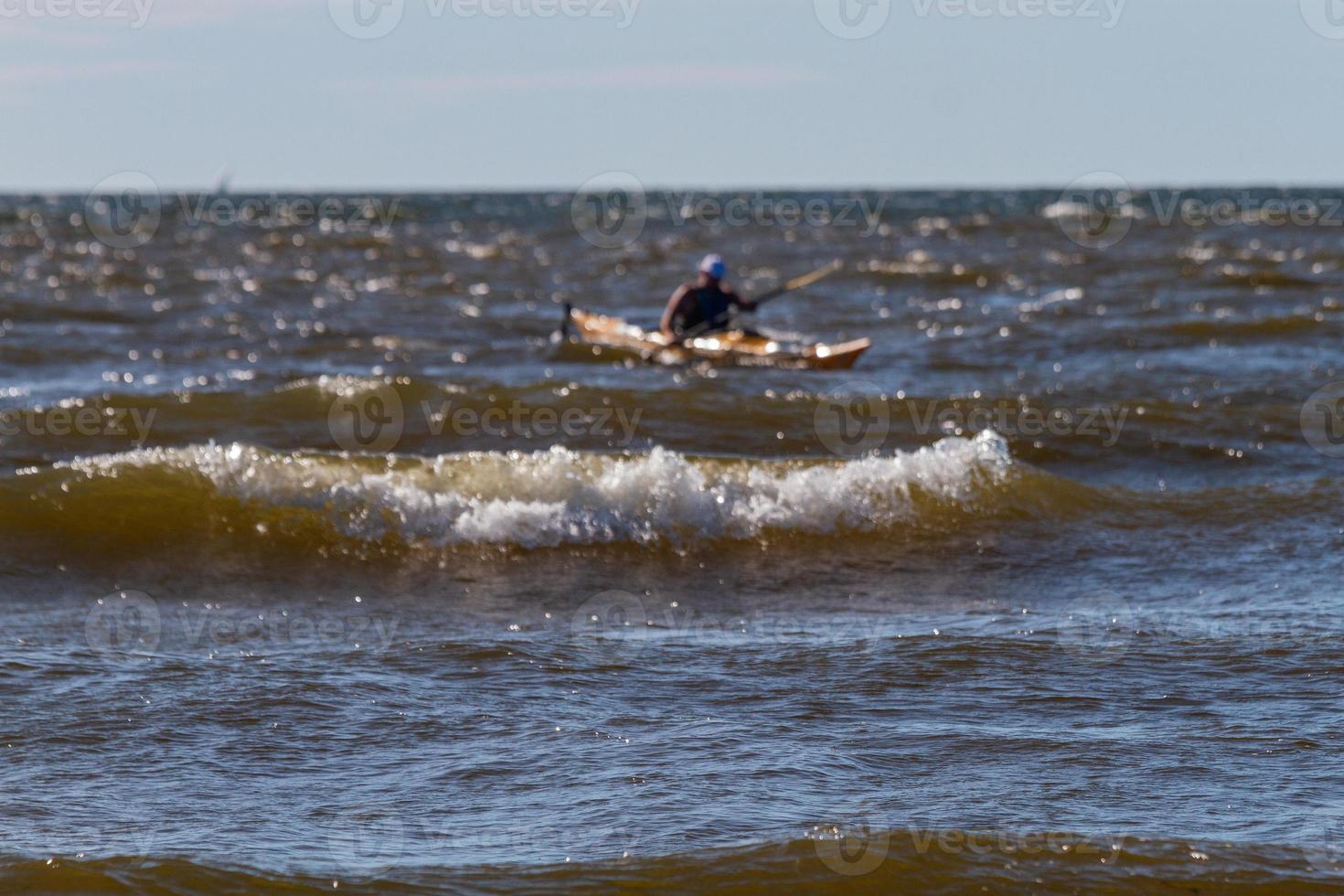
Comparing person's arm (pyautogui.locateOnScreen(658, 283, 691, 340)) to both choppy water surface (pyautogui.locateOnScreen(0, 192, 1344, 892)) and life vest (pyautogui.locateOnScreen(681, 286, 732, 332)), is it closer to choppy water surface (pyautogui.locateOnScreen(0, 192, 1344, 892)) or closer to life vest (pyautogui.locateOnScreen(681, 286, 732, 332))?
life vest (pyautogui.locateOnScreen(681, 286, 732, 332))

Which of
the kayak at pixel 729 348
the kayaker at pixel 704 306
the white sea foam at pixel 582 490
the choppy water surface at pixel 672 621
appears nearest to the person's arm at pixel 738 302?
the kayaker at pixel 704 306

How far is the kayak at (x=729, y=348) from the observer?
16531 mm

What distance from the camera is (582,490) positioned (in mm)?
9023

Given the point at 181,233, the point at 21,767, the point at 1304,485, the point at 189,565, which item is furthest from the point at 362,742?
the point at 181,233

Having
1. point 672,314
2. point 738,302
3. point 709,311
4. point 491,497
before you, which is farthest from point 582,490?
point 738,302

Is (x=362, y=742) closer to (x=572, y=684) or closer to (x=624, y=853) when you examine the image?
(x=572, y=684)

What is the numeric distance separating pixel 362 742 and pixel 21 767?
1032mm

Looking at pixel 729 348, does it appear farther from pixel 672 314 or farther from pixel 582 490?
pixel 582 490

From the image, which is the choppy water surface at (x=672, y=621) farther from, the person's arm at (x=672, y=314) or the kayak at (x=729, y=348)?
the person's arm at (x=672, y=314)

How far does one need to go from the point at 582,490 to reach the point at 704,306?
9.07 metres

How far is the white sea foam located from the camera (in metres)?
8.79

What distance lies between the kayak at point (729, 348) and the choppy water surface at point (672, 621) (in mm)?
295

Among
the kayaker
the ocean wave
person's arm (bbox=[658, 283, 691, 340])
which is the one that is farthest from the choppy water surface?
the kayaker

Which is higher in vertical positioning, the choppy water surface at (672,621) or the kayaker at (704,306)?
the kayaker at (704,306)
